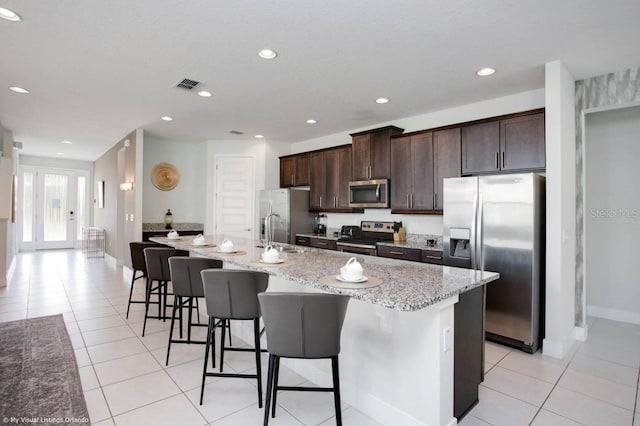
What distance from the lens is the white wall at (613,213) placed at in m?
3.88

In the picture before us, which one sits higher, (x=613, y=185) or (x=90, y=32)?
(x=90, y=32)

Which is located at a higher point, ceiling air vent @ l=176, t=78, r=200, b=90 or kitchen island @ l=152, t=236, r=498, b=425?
ceiling air vent @ l=176, t=78, r=200, b=90

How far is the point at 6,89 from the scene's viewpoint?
3.87 metres

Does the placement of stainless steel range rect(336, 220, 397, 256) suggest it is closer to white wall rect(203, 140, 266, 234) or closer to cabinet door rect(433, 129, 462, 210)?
cabinet door rect(433, 129, 462, 210)

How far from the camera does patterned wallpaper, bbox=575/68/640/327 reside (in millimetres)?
3221

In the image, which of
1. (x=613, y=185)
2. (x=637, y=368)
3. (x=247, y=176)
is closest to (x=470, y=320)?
(x=637, y=368)

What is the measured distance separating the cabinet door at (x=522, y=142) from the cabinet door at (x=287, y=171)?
12.3 feet

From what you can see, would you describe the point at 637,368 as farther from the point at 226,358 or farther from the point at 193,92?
the point at 193,92

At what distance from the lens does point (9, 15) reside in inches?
93.7

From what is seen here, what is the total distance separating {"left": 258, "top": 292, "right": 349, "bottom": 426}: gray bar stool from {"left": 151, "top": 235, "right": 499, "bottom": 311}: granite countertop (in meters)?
0.14

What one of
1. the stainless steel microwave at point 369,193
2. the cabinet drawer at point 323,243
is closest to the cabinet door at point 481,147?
the stainless steel microwave at point 369,193

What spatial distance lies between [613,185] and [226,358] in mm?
4719

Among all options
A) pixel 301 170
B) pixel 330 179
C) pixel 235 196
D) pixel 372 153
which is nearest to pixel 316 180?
pixel 330 179

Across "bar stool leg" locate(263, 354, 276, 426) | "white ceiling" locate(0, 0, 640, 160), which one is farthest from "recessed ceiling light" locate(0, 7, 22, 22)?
"bar stool leg" locate(263, 354, 276, 426)
